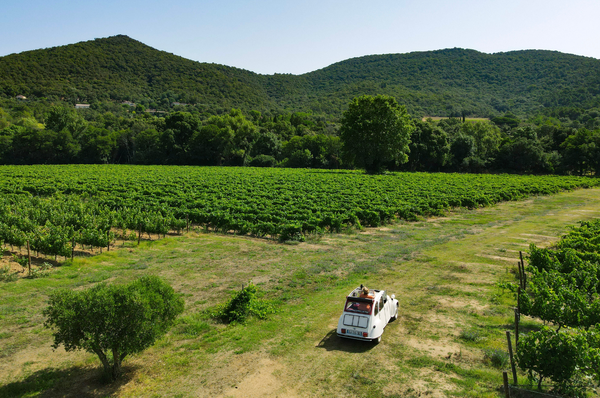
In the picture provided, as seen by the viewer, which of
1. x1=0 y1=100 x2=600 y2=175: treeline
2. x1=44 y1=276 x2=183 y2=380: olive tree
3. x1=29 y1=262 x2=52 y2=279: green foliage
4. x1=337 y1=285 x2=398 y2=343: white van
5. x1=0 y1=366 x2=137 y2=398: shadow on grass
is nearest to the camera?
x1=44 y1=276 x2=183 y2=380: olive tree

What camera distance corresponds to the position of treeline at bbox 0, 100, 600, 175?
81.1m

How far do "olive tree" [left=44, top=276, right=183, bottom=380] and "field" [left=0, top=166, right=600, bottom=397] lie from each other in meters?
1.05

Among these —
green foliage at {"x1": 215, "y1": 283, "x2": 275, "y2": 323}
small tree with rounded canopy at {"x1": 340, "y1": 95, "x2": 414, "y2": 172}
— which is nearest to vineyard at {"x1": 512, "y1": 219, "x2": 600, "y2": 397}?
green foliage at {"x1": 215, "y1": 283, "x2": 275, "y2": 323}

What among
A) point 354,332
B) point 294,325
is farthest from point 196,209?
point 354,332

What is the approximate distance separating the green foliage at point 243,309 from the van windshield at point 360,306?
3.35m

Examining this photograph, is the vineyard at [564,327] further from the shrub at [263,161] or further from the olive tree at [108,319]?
the shrub at [263,161]

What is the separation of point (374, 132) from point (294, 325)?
59488 mm

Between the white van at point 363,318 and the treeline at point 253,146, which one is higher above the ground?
the treeline at point 253,146

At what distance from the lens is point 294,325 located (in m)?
11.9

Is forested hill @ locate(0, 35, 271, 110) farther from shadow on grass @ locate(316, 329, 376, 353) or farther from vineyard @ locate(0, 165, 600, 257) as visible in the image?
shadow on grass @ locate(316, 329, 376, 353)

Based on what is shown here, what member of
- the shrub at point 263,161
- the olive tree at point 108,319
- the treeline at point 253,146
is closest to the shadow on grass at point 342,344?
the olive tree at point 108,319

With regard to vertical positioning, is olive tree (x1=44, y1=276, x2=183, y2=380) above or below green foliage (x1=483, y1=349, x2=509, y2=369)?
above

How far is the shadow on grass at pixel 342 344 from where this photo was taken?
10445 mm

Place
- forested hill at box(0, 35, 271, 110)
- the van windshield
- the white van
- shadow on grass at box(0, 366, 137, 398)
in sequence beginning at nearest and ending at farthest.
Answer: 1. shadow on grass at box(0, 366, 137, 398)
2. the white van
3. the van windshield
4. forested hill at box(0, 35, 271, 110)
